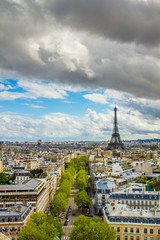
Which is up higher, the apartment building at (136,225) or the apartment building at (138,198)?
the apartment building at (138,198)

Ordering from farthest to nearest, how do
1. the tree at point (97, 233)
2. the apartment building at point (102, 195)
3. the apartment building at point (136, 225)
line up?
1. the apartment building at point (102, 195)
2. the apartment building at point (136, 225)
3. the tree at point (97, 233)

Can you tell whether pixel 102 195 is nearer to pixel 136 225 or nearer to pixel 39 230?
pixel 136 225

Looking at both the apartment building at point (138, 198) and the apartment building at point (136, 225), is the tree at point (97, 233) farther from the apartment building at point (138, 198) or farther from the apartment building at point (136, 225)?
the apartment building at point (138, 198)

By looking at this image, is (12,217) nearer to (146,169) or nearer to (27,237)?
(27,237)

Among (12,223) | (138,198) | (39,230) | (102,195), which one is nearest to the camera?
(39,230)

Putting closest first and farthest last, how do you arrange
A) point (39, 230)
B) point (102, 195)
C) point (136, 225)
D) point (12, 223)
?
point (39, 230)
point (12, 223)
point (136, 225)
point (102, 195)

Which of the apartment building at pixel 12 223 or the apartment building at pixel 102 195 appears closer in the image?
the apartment building at pixel 12 223

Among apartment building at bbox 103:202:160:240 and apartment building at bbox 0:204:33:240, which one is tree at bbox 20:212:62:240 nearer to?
apartment building at bbox 0:204:33:240

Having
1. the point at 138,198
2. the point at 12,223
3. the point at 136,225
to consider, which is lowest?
the point at 136,225

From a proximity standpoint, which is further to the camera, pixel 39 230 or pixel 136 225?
pixel 136 225

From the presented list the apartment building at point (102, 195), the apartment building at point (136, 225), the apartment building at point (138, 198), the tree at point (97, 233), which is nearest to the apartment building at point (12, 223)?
the tree at point (97, 233)

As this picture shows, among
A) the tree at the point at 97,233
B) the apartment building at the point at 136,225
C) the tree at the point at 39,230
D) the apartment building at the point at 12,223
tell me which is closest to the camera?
the tree at the point at 97,233

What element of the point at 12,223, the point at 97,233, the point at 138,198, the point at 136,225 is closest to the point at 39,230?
the point at 12,223

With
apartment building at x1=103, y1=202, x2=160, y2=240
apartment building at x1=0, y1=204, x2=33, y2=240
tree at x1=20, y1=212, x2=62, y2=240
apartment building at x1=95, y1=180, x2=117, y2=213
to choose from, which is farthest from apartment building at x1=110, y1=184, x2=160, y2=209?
apartment building at x1=0, y1=204, x2=33, y2=240
